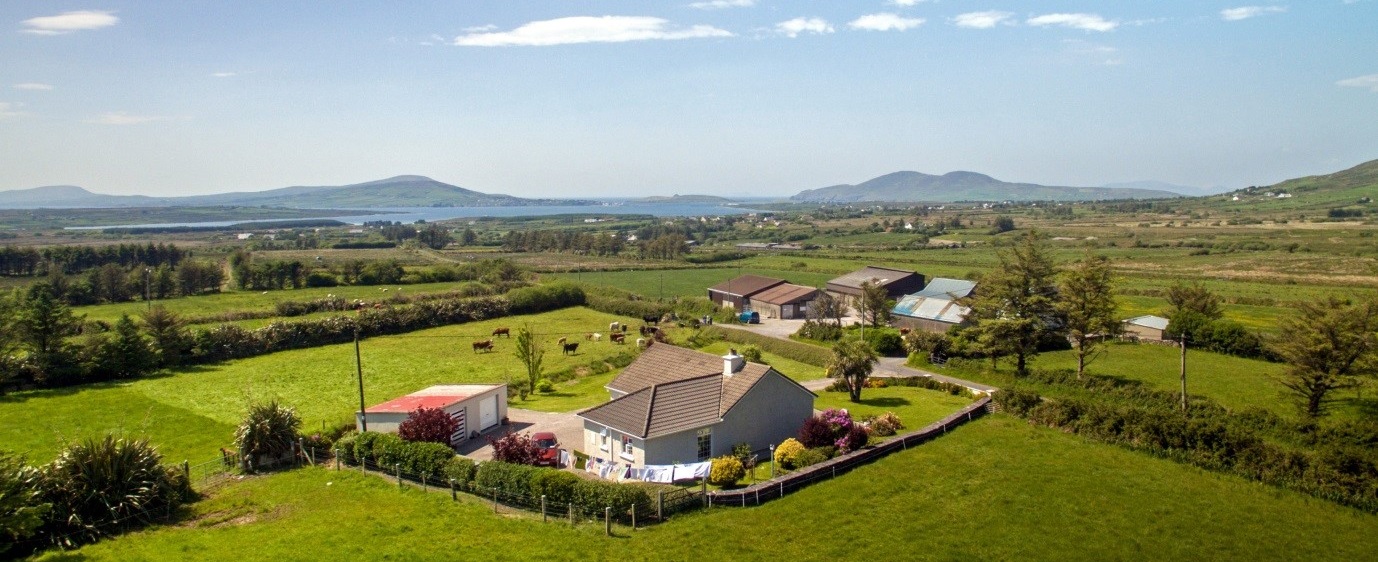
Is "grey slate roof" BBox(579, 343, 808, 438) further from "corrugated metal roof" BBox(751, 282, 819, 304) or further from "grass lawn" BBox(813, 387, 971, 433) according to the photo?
"corrugated metal roof" BBox(751, 282, 819, 304)

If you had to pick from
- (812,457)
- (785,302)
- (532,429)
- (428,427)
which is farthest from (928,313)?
(428,427)

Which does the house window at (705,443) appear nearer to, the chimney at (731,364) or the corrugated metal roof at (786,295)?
the chimney at (731,364)

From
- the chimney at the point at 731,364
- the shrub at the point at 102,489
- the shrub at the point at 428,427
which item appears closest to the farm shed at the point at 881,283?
the chimney at the point at 731,364

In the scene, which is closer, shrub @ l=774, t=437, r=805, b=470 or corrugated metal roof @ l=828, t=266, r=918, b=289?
shrub @ l=774, t=437, r=805, b=470

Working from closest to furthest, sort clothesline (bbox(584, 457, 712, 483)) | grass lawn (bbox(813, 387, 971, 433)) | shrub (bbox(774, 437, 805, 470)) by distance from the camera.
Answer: clothesline (bbox(584, 457, 712, 483)), shrub (bbox(774, 437, 805, 470)), grass lawn (bbox(813, 387, 971, 433))

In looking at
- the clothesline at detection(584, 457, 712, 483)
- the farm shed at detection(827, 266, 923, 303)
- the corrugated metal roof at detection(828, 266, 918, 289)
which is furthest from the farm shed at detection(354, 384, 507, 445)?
the corrugated metal roof at detection(828, 266, 918, 289)

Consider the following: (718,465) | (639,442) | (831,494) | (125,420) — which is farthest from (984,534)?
(125,420)
